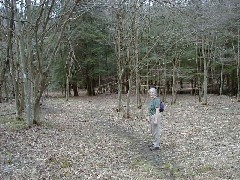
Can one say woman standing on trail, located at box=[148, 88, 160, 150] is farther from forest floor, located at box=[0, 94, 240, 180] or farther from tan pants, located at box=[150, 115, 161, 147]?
forest floor, located at box=[0, 94, 240, 180]

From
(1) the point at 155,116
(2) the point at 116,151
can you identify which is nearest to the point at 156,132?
(1) the point at 155,116

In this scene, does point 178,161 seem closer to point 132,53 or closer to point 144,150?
point 144,150

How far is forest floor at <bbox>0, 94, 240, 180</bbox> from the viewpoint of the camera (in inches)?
321

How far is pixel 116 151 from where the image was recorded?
1056 cm

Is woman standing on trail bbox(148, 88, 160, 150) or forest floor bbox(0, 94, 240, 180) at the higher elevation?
woman standing on trail bbox(148, 88, 160, 150)

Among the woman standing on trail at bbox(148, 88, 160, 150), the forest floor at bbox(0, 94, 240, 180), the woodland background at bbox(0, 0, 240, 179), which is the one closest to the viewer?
the forest floor at bbox(0, 94, 240, 180)

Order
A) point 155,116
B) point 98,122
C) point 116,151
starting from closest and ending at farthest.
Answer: point 116,151 < point 155,116 < point 98,122

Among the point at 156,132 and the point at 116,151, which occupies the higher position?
the point at 156,132

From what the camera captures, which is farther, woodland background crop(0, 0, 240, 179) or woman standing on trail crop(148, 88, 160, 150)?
woman standing on trail crop(148, 88, 160, 150)

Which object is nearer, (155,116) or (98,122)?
(155,116)

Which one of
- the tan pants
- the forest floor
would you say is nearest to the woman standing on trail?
the tan pants

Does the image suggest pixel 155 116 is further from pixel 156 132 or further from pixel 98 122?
pixel 98 122

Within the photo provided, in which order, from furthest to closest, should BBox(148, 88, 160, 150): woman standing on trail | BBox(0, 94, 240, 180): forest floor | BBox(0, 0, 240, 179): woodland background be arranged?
BBox(148, 88, 160, 150): woman standing on trail < BBox(0, 0, 240, 179): woodland background < BBox(0, 94, 240, 180): forest floor

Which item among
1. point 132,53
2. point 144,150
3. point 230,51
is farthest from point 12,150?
point 230,51
